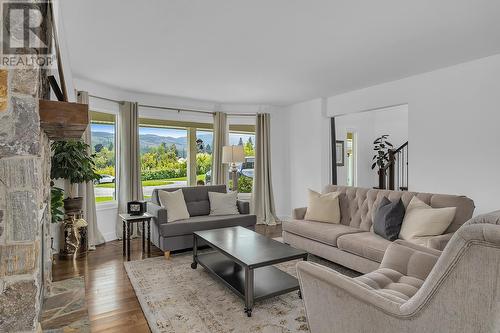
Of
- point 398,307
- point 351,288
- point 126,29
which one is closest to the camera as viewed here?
point 398,307

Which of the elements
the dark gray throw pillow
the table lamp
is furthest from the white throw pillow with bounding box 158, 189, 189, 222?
the dark gray throw pillow

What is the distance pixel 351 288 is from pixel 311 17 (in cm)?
210

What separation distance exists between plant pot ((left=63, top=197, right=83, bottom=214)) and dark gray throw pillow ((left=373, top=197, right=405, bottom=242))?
12.5ft

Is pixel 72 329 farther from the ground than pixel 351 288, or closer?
closer

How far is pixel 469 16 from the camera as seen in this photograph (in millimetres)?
2477

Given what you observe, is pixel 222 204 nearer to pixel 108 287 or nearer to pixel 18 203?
pixel 108 287

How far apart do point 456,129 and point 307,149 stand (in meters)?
2.70

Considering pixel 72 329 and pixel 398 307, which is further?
pixel 72 329

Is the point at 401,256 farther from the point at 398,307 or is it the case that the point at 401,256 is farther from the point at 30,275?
the point at 30,275

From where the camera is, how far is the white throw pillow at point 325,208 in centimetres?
390

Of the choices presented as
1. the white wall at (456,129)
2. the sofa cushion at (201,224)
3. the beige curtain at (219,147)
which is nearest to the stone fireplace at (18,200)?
the sofa cushion at (201,224)

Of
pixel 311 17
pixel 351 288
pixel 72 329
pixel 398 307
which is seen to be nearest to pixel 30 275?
pixel 72 329

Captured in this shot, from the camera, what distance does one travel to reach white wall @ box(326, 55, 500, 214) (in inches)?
135

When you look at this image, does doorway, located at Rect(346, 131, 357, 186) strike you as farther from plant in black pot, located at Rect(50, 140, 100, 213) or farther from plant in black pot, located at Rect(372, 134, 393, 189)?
plant in black pot, located at Rect(50, 140, 100, 213)
